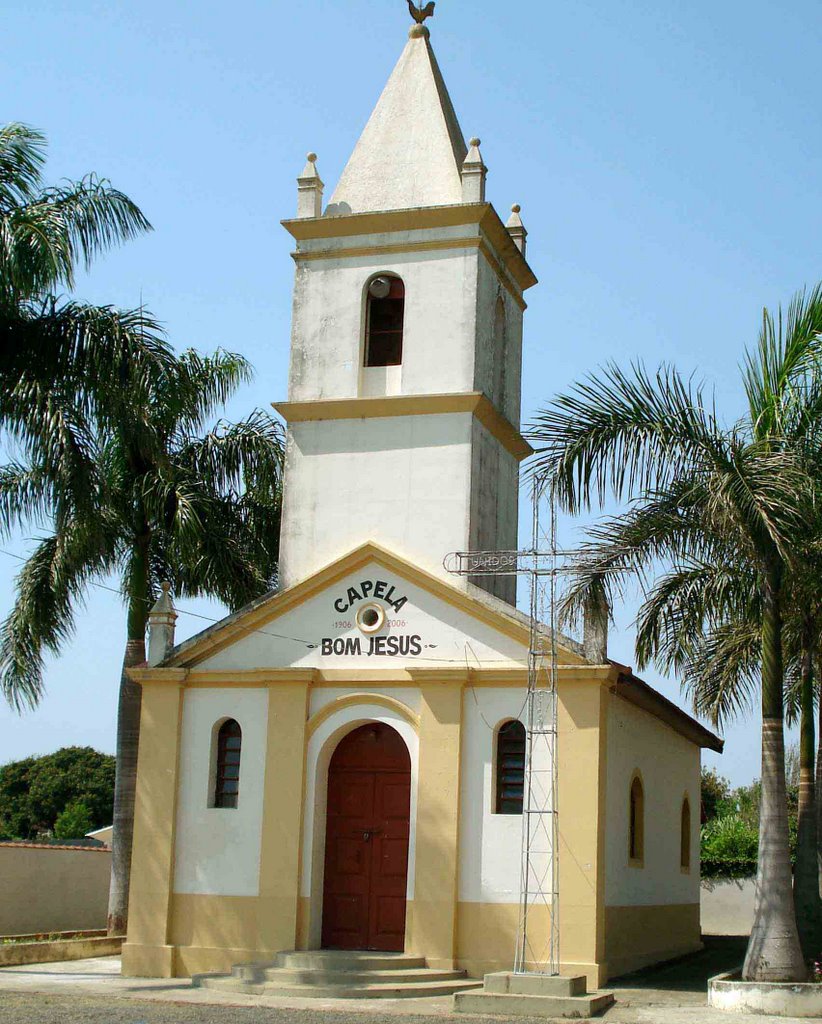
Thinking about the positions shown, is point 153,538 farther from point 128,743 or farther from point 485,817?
point 485,817

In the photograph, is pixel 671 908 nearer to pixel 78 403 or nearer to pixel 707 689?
pixel 707 689

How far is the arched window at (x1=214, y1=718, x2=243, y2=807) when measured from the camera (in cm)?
2072

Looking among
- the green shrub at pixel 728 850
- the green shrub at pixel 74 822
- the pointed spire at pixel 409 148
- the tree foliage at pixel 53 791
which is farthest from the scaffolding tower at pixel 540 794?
the tree foliage at pixel 53 791

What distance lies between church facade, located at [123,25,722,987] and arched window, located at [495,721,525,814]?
33 millimetres

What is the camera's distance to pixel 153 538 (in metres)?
24.9

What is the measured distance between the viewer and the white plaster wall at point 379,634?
65.5 feet

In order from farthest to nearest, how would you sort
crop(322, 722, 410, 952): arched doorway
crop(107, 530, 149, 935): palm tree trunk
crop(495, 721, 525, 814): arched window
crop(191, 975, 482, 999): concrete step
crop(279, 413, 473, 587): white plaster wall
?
A: crop(107, 530, 149, 935): palm tree trunk → crop(279, 413, 473, 587): white plaster wall → crop(322, 722, 410, 952): arched doorway → crop(495, 721, 525, 814): arched window → crop(191, 975, 482, 999): concrete step

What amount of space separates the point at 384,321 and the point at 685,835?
11.7m

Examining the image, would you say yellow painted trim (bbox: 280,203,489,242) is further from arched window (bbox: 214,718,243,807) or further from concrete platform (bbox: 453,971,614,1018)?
concrete platform (bbox: 453,971,614,1018)

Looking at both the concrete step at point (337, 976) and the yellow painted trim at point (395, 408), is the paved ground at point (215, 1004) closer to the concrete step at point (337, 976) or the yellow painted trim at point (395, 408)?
the concrete step at point (337, 976)

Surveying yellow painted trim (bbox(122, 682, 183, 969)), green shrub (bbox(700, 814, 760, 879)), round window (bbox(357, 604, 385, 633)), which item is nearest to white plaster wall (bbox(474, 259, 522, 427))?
round window (bbox(357, 604, 385, 633))

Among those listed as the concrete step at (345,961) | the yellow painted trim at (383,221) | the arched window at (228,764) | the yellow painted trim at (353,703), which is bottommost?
the concrete step at (345,961)

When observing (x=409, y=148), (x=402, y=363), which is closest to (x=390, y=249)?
(x=402, y=363)

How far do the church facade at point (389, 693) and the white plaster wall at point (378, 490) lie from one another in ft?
0.12
